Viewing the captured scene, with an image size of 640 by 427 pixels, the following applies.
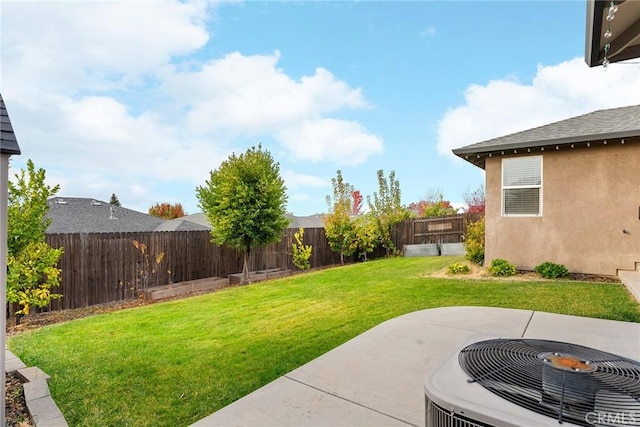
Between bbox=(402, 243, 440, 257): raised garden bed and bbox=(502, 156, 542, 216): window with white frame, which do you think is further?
bbox=(402, 243, 440, 257): raised garden bed

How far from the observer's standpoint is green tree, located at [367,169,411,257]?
49.0 feet

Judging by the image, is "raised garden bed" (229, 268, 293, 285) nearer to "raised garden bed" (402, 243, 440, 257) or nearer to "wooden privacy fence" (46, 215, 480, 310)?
"wooden privacy fence" (46, 215, 480, 310)

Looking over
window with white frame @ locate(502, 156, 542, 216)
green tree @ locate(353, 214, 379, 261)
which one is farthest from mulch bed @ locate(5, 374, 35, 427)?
green tree @ locate(353, 214, 379, 261)

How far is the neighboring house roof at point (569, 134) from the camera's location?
22.9 feet

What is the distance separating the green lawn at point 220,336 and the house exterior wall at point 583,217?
1.01 meters

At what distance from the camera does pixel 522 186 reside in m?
8.06

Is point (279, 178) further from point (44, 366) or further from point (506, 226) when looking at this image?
point (44, 366)

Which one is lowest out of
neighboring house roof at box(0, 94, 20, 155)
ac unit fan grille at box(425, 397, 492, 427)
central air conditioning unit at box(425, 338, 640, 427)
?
ac unit fan grille at box(425, 397, 492, 427)

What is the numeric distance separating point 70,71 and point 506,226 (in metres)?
10.5

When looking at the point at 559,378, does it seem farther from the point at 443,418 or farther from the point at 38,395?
the point at 38,395

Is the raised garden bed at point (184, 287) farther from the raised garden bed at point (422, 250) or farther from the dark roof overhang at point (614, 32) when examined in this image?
the dark roof overhang at point (614, 32)

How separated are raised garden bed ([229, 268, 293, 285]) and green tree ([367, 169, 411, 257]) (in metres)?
4.85

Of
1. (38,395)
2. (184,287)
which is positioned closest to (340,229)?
(184,287)

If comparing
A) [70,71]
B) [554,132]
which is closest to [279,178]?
[70,71]
